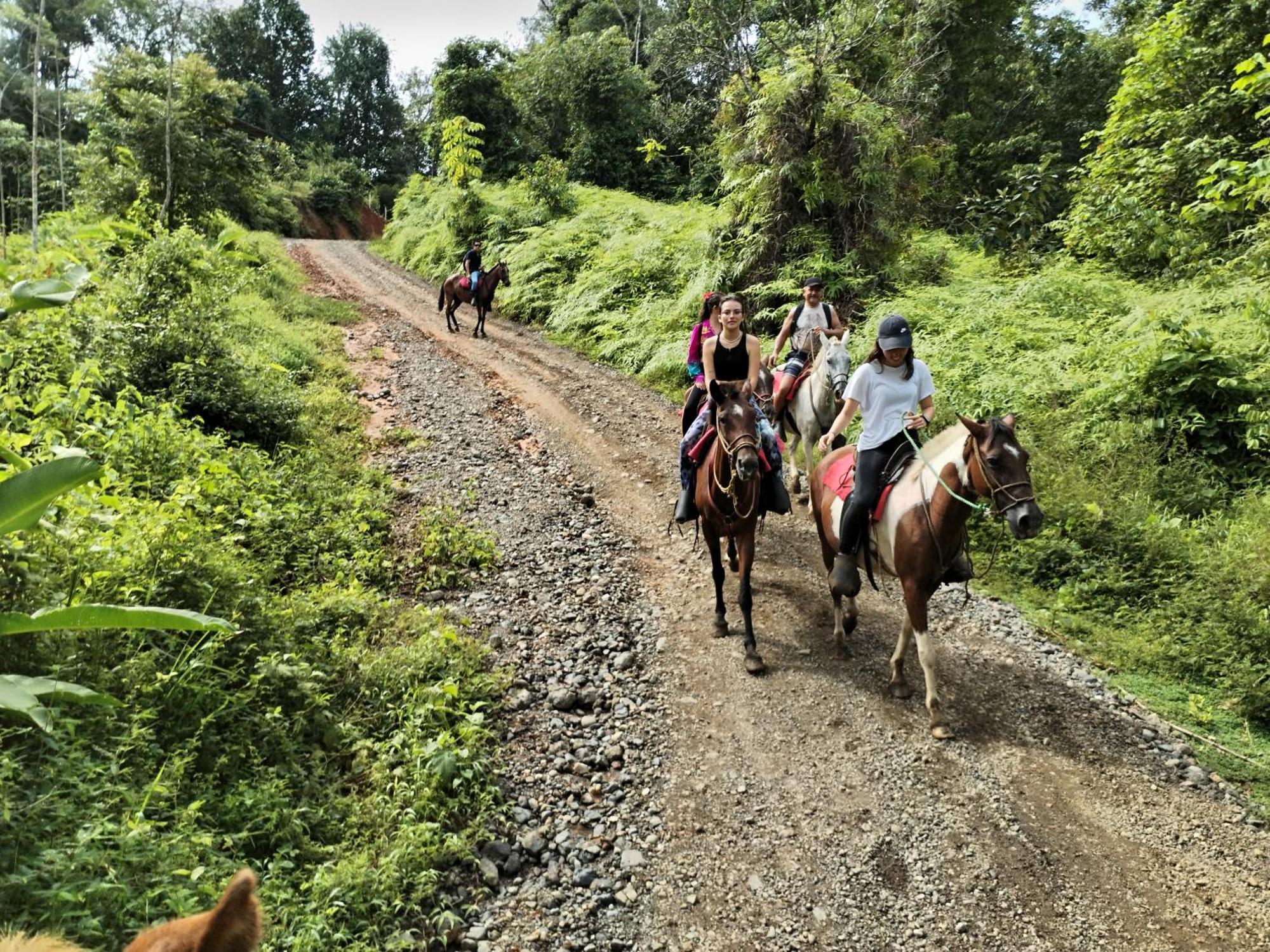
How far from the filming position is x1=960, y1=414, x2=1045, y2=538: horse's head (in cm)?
446

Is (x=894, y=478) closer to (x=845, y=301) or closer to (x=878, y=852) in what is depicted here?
(x=878, y=852)

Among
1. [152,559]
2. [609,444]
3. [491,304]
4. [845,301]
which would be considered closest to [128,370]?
[152,559]

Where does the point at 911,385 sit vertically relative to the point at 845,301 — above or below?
below

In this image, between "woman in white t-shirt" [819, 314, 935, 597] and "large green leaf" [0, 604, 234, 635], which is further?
"woman in white t-shirt" [819, 314, 935, 597]

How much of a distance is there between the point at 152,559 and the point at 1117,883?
20.8ft

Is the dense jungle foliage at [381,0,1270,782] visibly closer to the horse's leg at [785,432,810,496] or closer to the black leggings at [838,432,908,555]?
the horse's leg at [785,432,810,496]

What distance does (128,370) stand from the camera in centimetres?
786

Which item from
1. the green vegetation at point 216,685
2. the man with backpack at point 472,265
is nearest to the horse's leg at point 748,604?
the green vegetation at point 216,685

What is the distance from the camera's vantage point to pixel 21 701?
6.64 feet

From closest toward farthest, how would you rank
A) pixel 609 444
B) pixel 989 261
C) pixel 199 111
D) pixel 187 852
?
1. pixel 187 852
2. pixel 609 444
3. pixel 989 261
4. pixel 199 111

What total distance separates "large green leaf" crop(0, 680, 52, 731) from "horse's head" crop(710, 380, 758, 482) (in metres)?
Result: 4.30

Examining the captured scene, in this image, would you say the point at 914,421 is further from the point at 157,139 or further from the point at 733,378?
the point at 157,139

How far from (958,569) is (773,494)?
1652 mm

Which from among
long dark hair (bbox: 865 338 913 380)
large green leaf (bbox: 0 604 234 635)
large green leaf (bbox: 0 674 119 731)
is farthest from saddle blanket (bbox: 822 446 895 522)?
large green leaf (bbox: 0 674 119 731)
